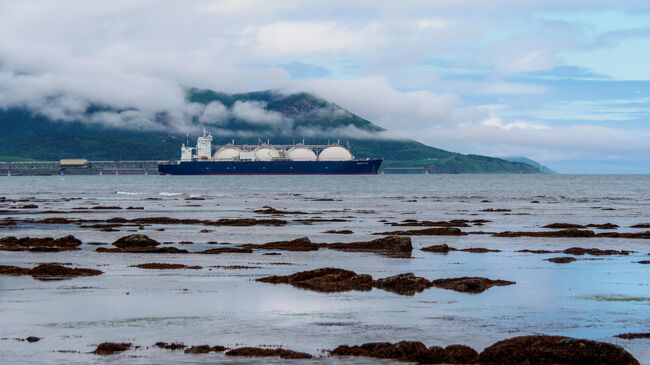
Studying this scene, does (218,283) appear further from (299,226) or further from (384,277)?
(299,226)

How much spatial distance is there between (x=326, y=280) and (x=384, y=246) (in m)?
13.7

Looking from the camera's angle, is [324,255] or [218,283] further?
[324,255]

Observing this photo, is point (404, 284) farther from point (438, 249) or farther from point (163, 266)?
point (438, 249)

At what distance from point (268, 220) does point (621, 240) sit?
24.9 m

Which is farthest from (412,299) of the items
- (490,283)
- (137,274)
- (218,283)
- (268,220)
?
(268,220)

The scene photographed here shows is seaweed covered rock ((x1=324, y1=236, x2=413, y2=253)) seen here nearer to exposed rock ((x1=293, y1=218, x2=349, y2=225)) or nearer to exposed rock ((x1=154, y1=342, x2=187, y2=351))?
exposed rock ((x1=293, y1=218, x2=349, y2=225))

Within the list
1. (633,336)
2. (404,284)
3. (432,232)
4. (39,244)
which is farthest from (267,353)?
(432,232)

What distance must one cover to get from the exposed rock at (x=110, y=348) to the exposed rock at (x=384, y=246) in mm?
23767

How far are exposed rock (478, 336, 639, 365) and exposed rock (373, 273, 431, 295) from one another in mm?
10073

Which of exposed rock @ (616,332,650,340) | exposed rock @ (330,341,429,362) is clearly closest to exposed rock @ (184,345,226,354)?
exposed rock @ (330,341,429,362)

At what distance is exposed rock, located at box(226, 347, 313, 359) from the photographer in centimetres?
1831

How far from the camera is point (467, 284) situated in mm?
28516

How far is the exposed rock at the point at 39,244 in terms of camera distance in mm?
42188

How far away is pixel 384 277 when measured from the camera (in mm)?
31438
